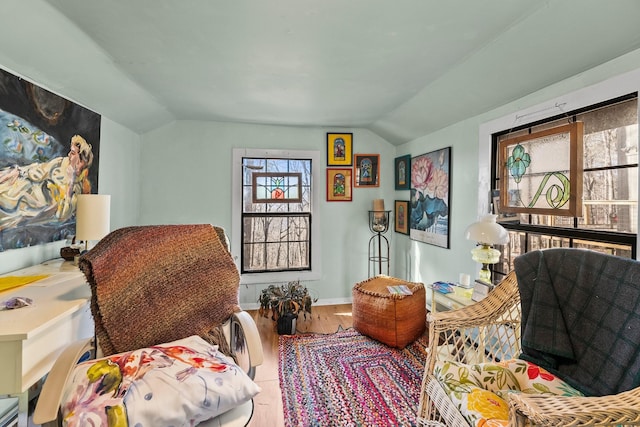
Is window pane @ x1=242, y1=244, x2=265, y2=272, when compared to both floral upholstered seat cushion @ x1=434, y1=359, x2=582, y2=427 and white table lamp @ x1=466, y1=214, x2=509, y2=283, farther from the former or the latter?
floral upholstered seat cushion @ x1=434, y1=359, x2=582, y2=427

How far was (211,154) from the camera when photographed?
3439mm

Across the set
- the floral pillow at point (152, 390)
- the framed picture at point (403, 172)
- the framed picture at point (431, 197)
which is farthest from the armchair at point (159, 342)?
the framed picture at point (403, 172)

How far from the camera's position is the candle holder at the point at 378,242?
3711 millimetres

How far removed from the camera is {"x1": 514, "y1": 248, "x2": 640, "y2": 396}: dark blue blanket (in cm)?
109

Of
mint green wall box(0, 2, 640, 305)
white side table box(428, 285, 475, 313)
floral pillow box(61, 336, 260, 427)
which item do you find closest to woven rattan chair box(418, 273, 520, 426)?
white side table box(428, 285, 475, 313)

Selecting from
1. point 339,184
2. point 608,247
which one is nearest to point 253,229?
point 339,184

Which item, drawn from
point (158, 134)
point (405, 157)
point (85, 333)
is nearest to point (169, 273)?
point (85, 333)

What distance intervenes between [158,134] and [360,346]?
309 centimetres

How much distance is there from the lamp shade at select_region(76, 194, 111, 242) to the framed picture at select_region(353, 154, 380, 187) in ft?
8.84

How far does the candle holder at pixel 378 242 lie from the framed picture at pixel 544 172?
1.57 meters

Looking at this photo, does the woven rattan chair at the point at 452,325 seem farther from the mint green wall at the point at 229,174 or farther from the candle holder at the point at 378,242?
the candle holder at the point at 378,242

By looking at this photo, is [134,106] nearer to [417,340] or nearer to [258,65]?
[258,65]

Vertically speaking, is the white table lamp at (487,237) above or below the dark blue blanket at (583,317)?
above

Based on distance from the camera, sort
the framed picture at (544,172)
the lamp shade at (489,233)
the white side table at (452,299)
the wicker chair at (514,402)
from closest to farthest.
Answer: the wicker chair at (514,402) < the framed picture at (544,172) < the lamp shade at (489,233) < the white side table at (452,299)
